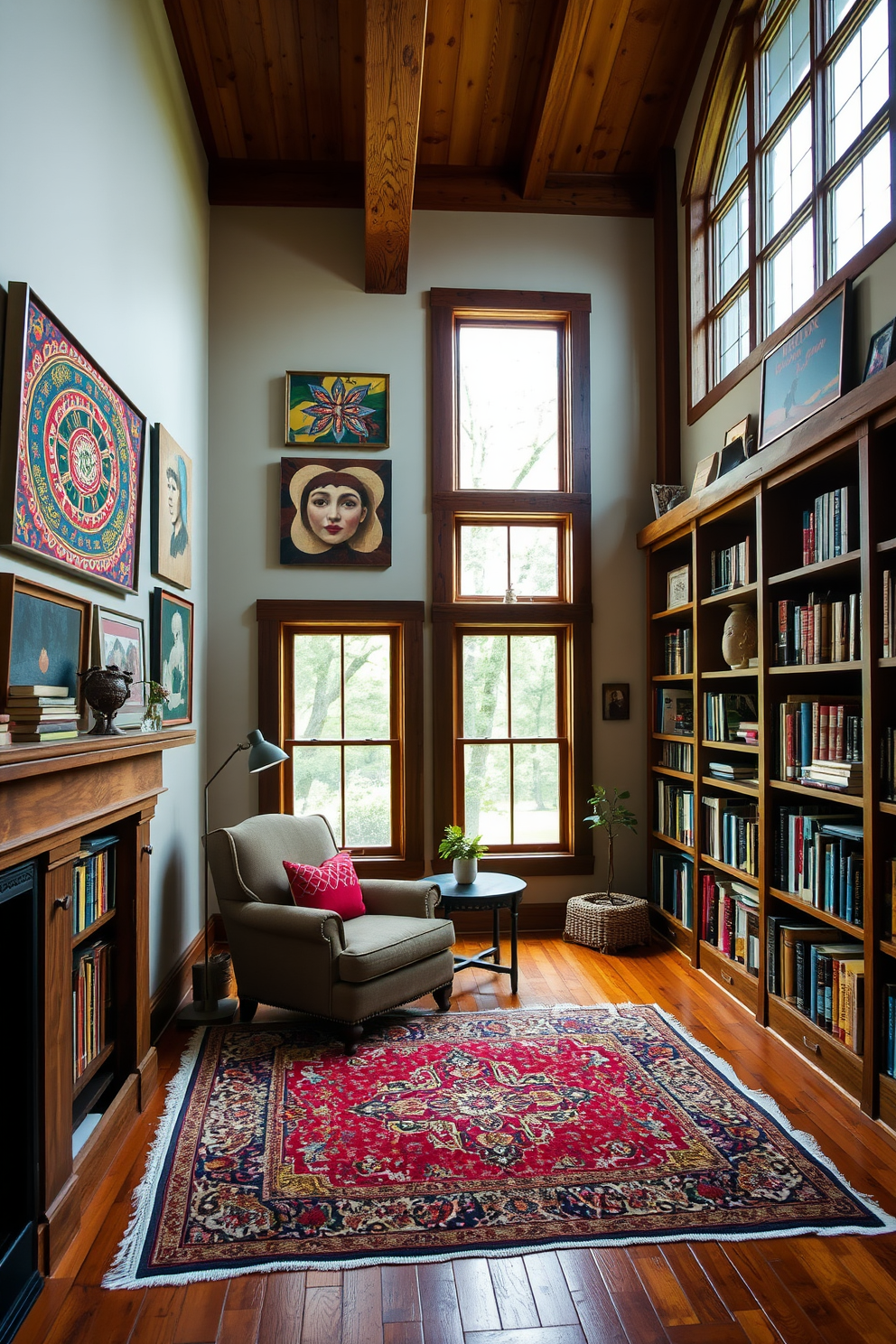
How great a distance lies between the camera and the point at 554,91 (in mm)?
4992

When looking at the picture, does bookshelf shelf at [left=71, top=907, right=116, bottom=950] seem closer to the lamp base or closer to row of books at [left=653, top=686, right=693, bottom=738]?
the lamp base

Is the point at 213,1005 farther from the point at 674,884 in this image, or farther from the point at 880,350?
the point at 880,350

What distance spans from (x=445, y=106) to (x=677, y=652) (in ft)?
11.7

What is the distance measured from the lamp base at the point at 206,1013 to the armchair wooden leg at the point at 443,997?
922 millimetres

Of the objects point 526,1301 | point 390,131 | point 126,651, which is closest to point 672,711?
point 126,651

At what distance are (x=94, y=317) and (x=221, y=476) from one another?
226cm

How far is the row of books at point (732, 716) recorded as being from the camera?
13.7 feet

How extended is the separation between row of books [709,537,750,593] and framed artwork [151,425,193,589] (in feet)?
8.86

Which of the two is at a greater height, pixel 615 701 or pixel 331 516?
pixel 331 516

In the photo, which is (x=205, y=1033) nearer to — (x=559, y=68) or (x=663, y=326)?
(x=663, y=326)

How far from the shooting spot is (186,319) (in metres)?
4.76

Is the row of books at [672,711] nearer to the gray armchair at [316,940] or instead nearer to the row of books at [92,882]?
the gray armchair at [316,940]

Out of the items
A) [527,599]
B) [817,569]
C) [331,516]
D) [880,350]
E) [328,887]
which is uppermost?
[880,350]

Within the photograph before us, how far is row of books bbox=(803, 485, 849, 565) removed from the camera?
10.6ft
